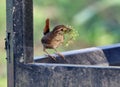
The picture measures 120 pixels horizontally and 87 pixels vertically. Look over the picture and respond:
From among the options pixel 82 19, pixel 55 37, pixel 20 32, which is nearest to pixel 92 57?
pixel 55 37

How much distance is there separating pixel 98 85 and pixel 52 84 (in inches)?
7.2

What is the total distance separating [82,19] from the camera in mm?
5449

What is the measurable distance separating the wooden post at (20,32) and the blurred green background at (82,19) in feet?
8.51

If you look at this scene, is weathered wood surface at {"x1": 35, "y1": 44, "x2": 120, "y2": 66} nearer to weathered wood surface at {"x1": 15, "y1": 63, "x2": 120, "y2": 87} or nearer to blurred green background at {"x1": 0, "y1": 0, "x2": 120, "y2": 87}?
weathered wood surface at {"x1": 15, "y1": 63, "x2": 120, "y2": 87}

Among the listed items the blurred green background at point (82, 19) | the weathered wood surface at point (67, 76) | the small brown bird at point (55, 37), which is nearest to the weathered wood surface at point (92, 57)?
the small brown bird at point (55, 37)

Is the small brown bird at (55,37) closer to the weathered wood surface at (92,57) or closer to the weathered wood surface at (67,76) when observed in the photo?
the weathered wood surface at (92,57)

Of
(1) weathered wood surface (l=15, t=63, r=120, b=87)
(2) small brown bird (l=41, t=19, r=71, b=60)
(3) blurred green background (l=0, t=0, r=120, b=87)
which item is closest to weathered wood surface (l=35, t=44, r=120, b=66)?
(2) small brown bird (l=41, t=19, r=71, b=60)

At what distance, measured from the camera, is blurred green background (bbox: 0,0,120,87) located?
5.18 metres

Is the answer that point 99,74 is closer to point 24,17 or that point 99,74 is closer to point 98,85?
point 98,85

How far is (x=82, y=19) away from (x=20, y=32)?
3070 millimetres

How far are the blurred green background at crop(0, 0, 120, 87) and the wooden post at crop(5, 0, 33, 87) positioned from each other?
260 cm

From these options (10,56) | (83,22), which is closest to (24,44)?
(10,56)

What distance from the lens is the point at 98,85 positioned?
2.21 meters

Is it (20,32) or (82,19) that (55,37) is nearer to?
(20,32)
